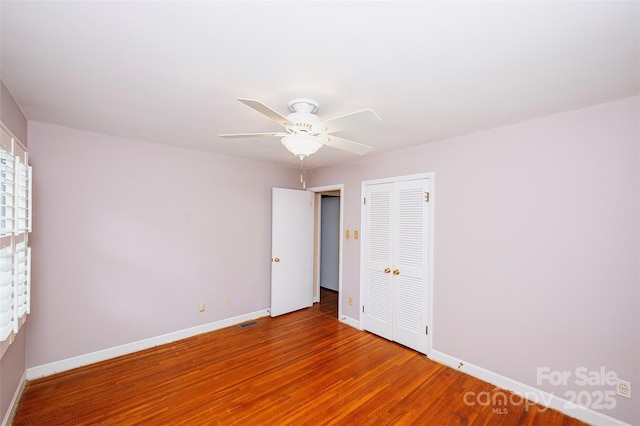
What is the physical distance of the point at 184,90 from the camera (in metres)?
1.93

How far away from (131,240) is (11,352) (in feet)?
4.28

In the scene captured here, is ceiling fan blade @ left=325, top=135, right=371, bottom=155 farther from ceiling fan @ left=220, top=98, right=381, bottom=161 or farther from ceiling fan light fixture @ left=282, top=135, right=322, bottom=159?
ceiling fan light fixture @ left=282, top=135, right=322, bottom=159

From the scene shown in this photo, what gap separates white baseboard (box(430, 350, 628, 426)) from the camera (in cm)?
210

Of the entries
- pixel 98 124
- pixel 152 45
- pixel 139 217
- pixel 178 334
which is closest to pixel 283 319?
pixel 178 334

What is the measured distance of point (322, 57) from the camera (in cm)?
150

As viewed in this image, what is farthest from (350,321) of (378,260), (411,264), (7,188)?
(7,188)

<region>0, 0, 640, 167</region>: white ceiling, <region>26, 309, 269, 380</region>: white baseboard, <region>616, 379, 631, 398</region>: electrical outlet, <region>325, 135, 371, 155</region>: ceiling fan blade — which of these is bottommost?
<region>26, 309, 269, 380</region>: white baseboard

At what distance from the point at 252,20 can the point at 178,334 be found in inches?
144

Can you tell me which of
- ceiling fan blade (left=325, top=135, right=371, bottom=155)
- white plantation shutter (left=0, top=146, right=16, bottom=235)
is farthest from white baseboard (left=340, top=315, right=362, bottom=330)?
white plantation shutter (left=0, top=146, right=16, bottom=235)

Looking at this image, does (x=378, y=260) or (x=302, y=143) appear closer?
(x=302, y=143)

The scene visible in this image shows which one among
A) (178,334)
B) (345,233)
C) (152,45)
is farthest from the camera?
(345,233)

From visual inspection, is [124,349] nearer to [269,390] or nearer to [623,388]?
[269,390]

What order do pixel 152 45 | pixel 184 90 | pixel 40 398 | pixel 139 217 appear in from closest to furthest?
pixel 152 45
pixel 184 90
pixel 40 398
pixel 139 217

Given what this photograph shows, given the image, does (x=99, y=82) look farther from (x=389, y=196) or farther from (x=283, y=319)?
(x=283, y=319)
